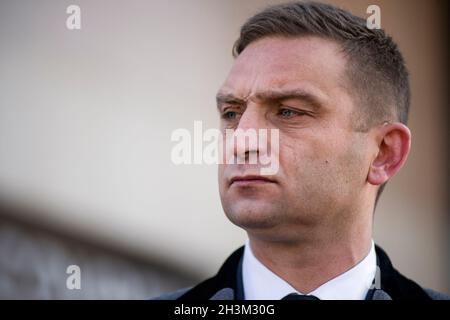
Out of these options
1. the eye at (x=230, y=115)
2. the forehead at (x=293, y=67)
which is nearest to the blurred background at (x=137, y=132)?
the eye at (x=230, y=115)

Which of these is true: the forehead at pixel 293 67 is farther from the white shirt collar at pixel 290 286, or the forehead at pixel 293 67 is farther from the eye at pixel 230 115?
the white shirt collar at pixel 290 286

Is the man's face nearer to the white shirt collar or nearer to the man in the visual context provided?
the man

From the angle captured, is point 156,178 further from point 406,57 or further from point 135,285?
point 406,57

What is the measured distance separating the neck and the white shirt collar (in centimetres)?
1

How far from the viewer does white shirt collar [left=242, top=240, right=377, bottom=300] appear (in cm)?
170

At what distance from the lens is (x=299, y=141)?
1.66 m

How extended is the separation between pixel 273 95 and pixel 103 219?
3.02 ft

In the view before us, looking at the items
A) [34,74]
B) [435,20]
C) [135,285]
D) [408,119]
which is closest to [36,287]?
[135,285]

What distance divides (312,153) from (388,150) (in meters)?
0.26

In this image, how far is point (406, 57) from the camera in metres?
2.05

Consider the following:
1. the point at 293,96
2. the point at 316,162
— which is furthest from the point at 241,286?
the point at 293,96

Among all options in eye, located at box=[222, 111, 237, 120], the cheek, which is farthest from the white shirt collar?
eye, located at box=[222, 111, 237, 120]

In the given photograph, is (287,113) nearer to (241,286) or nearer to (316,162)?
(316,162)

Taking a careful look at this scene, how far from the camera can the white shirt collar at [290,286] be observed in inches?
67.0
